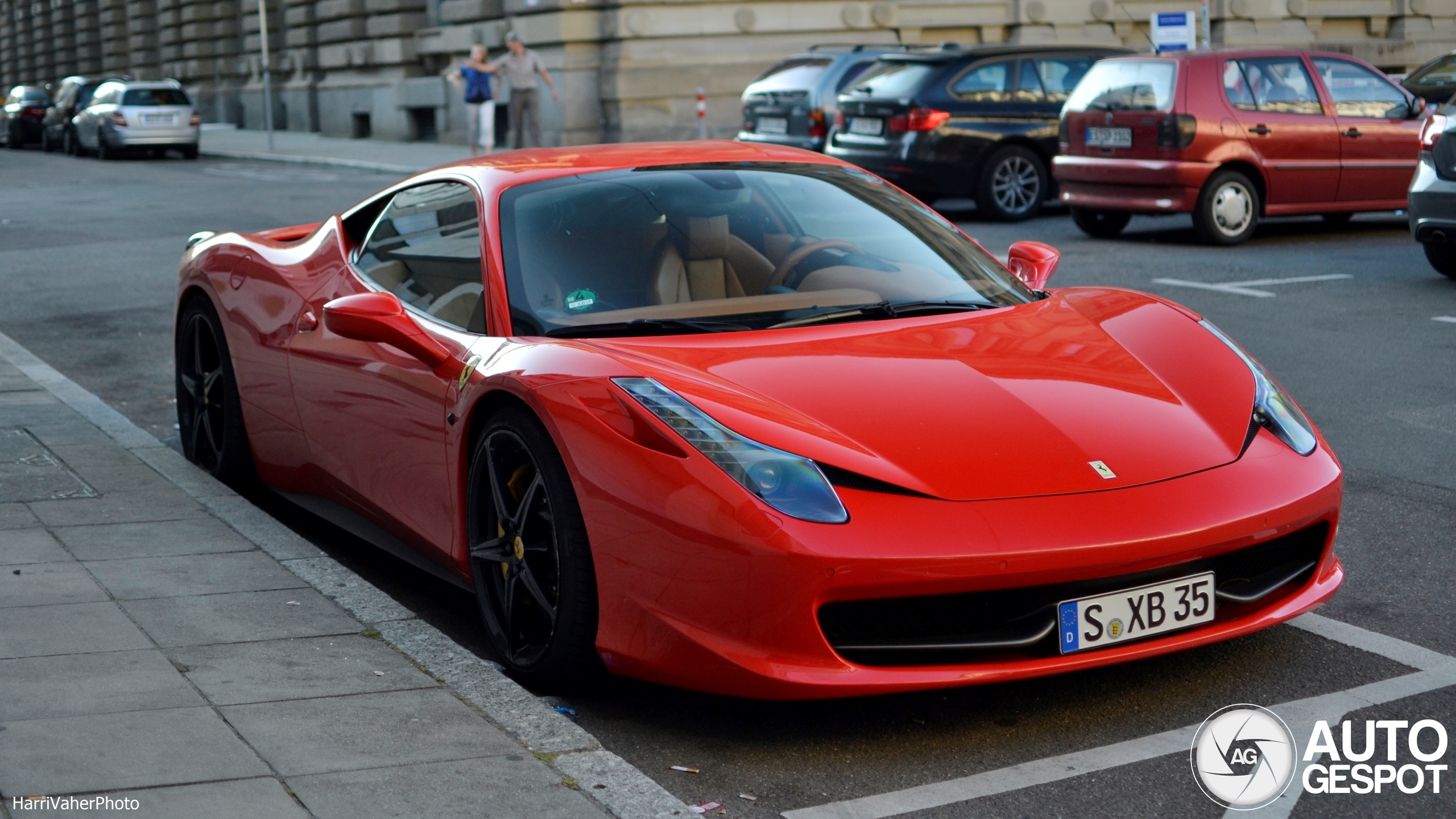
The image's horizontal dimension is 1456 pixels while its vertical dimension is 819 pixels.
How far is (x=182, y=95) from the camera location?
113ft

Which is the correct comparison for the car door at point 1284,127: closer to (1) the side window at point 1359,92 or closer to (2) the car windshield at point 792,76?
(1) the side window at point 1359,92

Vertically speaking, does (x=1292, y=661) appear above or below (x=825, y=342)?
below

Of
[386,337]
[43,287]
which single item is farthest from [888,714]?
[43,287]

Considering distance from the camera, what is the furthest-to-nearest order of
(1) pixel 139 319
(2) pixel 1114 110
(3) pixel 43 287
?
(2) pixel 1114 110 → (3) pixel 43 287 → (1) pixel 139 319

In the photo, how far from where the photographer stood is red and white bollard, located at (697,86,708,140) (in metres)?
25.7

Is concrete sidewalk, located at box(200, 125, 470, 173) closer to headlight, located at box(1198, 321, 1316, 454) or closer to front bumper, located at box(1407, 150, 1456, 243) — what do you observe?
front bumper, located at box(1407, 150, 1456, 243)

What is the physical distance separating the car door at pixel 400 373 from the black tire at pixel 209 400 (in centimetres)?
67

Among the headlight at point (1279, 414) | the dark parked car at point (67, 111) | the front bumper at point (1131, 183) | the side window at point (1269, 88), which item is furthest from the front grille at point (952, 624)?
the dark parked car at point (67, 111)

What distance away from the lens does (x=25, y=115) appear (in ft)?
135

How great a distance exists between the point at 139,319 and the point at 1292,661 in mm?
8674

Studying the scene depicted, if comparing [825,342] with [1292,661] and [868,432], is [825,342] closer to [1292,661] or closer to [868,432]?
[868,432]

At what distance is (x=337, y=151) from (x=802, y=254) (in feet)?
94.2

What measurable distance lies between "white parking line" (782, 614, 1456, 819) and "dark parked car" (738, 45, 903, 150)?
14.1 m

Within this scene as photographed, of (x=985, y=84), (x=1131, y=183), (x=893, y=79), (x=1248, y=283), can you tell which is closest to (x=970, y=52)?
(x=985, y=84)
